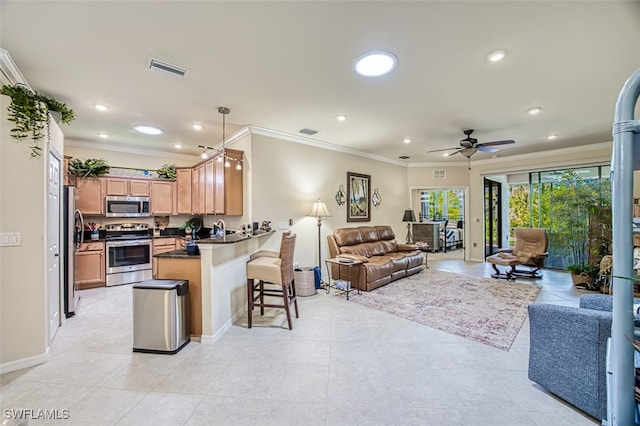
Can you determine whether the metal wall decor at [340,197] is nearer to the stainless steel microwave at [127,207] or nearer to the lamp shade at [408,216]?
the lamp shade at [408,216]

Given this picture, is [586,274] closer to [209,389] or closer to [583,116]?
[583,116]

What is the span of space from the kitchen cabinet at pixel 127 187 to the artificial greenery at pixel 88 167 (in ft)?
0.74

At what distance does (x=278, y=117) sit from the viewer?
3.97 meters

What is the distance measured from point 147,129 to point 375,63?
3.88 metres

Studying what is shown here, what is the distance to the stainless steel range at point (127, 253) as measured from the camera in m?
5.04

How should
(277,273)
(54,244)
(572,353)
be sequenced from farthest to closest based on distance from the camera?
(277,273) → (54,244) → (572,353)

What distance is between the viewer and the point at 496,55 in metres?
2.42

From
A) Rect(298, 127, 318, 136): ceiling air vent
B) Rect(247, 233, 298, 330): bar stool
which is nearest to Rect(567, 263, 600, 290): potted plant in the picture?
Rect(247, 233, 298, 330): bar stool

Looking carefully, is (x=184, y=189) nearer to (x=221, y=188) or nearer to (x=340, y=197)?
(x=221, y=188)

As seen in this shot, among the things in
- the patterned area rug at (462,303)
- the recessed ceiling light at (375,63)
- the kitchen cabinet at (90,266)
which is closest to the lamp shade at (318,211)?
the patterned area rug at (462,303)

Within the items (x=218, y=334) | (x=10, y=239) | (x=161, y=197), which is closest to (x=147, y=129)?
(x=161, y=197)

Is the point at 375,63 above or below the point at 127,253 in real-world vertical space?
above

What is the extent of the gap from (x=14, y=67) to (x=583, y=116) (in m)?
6.86

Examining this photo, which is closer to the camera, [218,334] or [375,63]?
[375,63]
